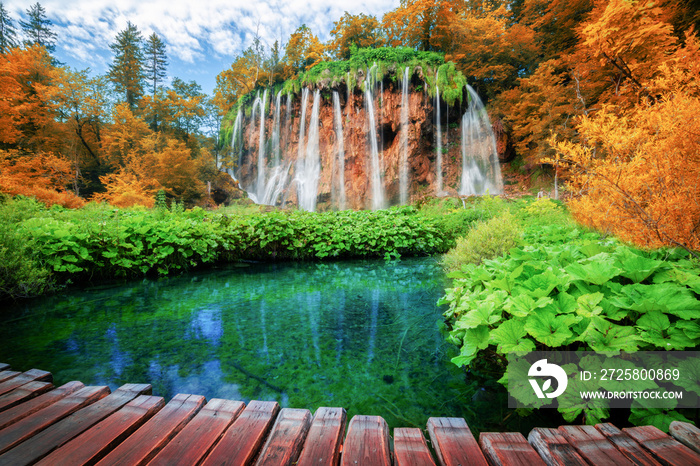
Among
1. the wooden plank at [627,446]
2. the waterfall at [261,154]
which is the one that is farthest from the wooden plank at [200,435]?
the waterfall at [261,154]

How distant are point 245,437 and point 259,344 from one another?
205 centimetres

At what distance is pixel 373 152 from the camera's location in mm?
20094

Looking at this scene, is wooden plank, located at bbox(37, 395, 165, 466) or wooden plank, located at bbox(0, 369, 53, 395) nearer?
wooden plank, located at bbox(37, 395, 165, 466)

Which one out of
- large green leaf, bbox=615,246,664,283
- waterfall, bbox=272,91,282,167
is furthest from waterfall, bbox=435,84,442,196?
large green leaf, bbox=615,246,664,283

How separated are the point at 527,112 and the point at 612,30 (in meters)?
8.66

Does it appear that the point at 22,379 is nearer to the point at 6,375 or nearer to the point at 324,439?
A: the point at 6,375

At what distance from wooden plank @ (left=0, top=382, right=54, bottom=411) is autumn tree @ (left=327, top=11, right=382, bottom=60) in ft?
94.1

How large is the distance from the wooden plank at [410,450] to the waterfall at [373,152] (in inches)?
731

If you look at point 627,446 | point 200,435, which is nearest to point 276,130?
point 200,435

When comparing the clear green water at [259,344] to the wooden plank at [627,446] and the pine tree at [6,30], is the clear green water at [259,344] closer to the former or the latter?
the wooden plank at [627,446]

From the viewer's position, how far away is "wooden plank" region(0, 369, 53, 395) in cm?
148

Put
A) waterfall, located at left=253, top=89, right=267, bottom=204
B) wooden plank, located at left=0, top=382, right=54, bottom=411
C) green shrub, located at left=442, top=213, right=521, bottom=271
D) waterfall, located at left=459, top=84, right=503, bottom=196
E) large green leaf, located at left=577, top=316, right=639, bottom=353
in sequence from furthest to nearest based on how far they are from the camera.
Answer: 1. waterfall, located at left=253, top=89, right=267, bottom=204
2. waterfall, located at left=459, top=84, right=503, bottom=196
3. green shrub, located at left=442, top=213, right=521, bottom=271
4. large green leaf, located at left=577, top=316, right=639, bottom=353
5. wooden plank, located at left=0, top=382, right=54, bottom=411

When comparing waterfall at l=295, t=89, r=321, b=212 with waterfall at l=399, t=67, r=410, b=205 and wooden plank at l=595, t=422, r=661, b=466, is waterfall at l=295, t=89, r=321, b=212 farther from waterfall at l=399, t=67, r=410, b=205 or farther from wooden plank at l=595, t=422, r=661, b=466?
wooden plank at l=595, t=422, r=661, b=466

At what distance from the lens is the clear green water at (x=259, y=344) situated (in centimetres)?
224
